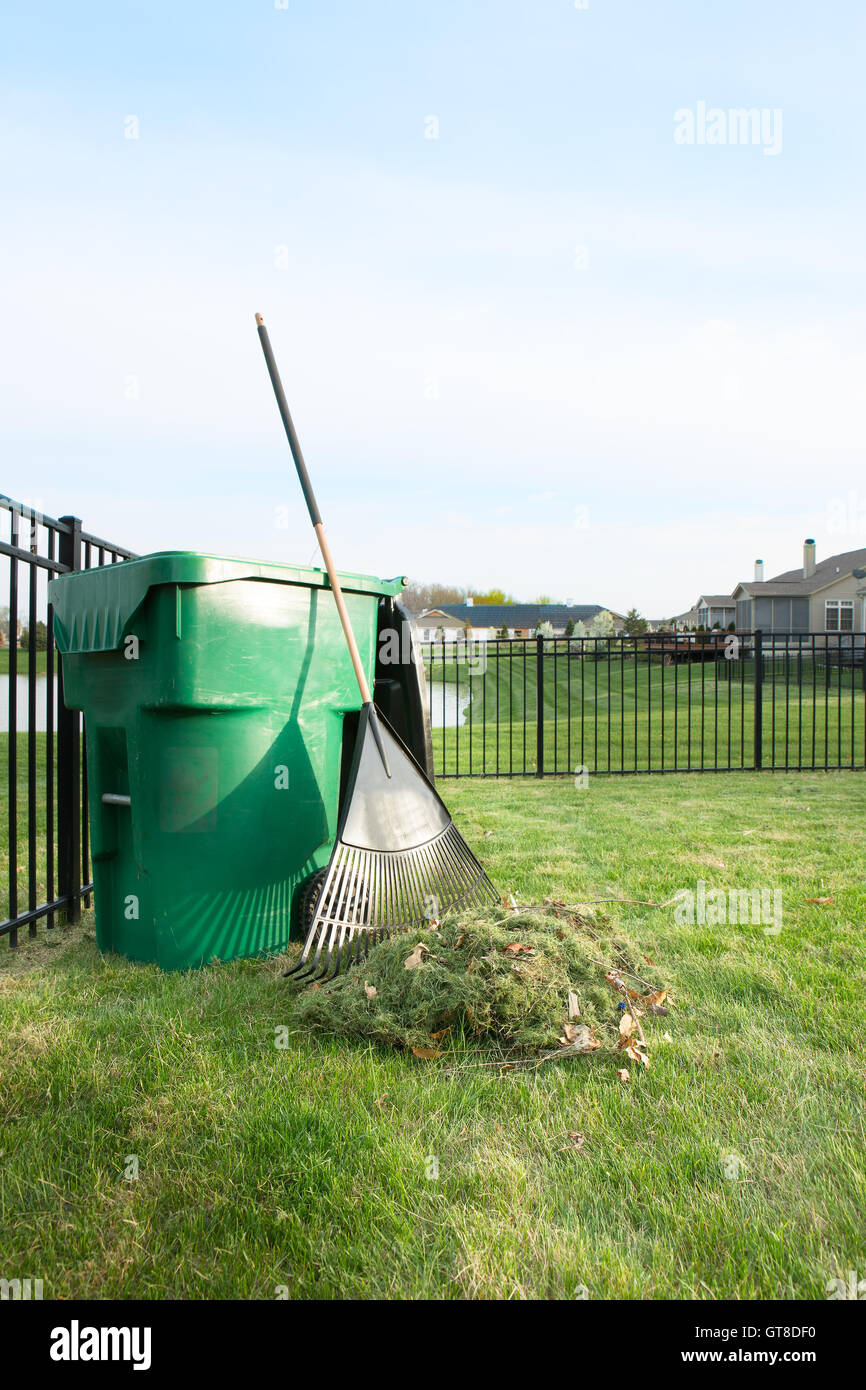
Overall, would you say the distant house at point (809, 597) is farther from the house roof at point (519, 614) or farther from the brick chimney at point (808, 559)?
the house roof at point (519, 614)

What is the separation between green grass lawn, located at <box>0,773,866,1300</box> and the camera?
54.8 inches

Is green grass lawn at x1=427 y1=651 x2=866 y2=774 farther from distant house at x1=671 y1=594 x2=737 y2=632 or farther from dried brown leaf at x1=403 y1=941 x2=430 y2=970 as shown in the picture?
distant house at x1=671 y1=594 x2=737 y2=632

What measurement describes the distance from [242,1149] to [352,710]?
1.86 metres

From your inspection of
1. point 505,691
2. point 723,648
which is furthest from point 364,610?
point 505,691

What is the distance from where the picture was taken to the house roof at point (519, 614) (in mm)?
67000

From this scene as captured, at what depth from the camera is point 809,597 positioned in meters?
41.8

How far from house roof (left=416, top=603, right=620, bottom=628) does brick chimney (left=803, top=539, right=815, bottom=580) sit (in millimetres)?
21430

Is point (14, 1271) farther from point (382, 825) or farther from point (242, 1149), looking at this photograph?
point (382, 825)

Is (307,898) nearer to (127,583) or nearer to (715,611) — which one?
(127,583)

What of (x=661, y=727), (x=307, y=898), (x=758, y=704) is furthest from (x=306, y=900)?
(x=661, y=727)

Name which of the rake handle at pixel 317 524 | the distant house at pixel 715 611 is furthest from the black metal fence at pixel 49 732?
the distant house at pixel 715 611

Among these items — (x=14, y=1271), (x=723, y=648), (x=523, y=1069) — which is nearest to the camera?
(x=14, y=1271)
